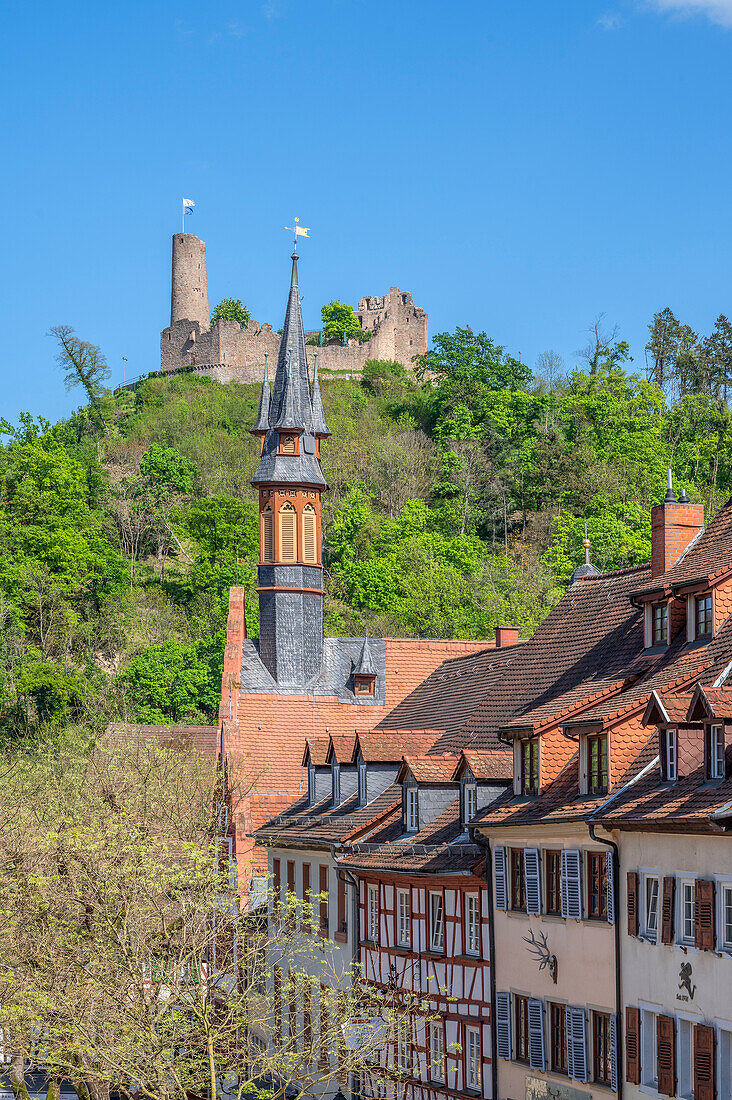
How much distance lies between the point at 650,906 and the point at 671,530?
941 centimetres

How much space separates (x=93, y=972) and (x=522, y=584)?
197 ft

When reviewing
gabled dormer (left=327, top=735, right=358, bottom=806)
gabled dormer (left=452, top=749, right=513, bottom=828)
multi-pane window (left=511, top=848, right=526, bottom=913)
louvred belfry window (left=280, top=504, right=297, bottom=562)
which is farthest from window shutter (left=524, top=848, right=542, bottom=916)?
louvred belfry window (left=280, top=504, right=297, bottom=562)

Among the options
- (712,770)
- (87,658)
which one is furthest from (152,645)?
(712,770)

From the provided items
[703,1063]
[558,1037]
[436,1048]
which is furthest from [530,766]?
[703,1063]

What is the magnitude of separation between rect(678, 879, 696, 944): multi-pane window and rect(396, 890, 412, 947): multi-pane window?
11.0 meters

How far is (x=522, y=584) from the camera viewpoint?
8356cm

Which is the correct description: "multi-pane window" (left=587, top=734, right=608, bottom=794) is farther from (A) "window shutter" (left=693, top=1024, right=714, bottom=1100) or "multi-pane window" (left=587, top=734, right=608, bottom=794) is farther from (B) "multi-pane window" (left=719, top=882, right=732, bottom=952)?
(A) "window shutter" (left=693, top=1024, right=714, bottom=1100)

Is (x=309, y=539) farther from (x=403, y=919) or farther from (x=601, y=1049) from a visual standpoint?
(x=601, y=1049)

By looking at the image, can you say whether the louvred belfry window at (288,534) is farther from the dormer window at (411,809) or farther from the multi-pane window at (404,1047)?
the multi-pane window at (404,1047)

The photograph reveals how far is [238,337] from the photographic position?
402 ft

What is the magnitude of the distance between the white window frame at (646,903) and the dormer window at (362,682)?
28.4m

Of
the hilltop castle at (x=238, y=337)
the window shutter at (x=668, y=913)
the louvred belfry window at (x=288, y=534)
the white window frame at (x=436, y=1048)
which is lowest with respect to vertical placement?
the white window frame at (x=436, y=1048)

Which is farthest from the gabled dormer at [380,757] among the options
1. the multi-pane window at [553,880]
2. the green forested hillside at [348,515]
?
the green forested hillside at [348,515]

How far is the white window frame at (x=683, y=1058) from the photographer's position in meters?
21.3
